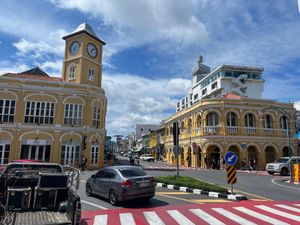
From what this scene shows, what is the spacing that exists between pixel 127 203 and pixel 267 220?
5458 millimetres

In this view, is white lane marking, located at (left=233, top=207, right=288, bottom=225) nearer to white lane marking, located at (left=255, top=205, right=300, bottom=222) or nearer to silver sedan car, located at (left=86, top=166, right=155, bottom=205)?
white lane marking, located at (left=255, top=205, right=300, bottom=222)

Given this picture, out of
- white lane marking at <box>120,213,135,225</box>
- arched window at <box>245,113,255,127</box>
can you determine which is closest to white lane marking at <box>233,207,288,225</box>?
white lane marking at <box>120,213,135,225</box>

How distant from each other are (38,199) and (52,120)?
26.6 meters

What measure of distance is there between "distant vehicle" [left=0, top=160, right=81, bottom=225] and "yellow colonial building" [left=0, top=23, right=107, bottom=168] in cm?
2526

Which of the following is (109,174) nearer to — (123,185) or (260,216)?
(123,185)

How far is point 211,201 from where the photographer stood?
463 inches

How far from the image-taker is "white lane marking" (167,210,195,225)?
8.09 metres

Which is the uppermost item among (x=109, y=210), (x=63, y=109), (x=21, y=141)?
(x=63, y=109)

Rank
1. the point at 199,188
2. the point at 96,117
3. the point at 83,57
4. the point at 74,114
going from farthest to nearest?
the point at 83,57 → the point at 96,117 → the point at 74,114 → the point at 199,188

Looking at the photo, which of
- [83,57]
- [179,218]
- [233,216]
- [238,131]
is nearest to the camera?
[179,218]

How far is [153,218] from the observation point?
340 inches

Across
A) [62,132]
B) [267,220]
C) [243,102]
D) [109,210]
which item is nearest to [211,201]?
[267,220]

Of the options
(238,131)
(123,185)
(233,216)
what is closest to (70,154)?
(238,131)

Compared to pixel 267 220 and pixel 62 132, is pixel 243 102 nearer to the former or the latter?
pixel 62 132
